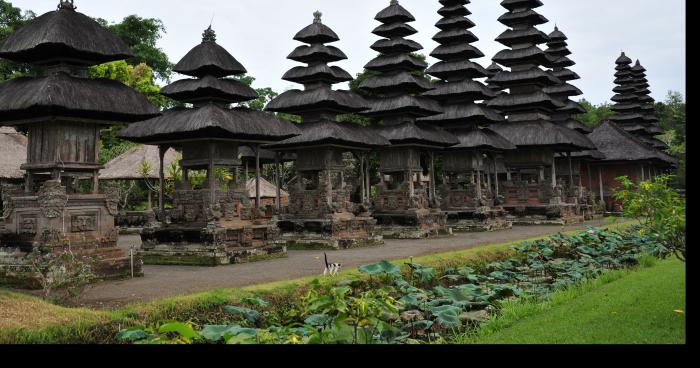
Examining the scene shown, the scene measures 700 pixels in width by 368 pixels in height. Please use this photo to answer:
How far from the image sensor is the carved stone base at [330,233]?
22938mm

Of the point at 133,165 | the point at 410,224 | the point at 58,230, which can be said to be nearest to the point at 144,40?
the point at 133,165

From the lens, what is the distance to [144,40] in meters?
49.7

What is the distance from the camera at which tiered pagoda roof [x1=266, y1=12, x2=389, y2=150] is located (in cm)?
2408

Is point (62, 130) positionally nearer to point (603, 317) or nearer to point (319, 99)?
point (319, 99)

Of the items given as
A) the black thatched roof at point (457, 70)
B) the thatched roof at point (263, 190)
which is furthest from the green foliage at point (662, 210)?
the thatched roof at point (263, 190)

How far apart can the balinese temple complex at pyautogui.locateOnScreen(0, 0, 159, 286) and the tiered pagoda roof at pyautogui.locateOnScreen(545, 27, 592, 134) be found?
119 feet

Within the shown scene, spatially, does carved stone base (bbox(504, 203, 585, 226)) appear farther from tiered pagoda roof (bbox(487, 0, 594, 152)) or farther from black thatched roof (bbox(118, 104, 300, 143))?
black thatched roof (bbox(118, 104, 300, 143))

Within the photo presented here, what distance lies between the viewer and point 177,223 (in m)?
19.5

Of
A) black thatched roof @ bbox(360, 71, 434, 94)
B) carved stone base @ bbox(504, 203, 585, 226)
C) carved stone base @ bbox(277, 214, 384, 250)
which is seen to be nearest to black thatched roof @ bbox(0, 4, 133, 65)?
carved stone base @ bbox(277, 214, 384, 250)

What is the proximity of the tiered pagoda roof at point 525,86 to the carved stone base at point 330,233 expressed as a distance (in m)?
15.5

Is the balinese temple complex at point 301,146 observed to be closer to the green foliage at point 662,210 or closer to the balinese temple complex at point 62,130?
the balinese temple complex at point 62,130

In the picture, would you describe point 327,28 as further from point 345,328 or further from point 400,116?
point 345,328
